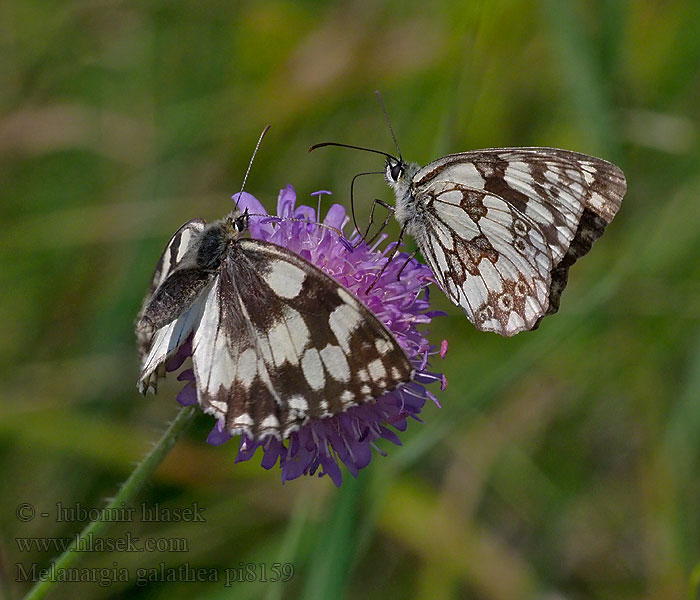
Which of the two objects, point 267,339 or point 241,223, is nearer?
point 267,339

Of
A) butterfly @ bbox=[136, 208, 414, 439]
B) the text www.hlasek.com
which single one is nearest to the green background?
the text www.hlasek.com

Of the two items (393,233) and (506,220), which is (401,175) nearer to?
(506,220)

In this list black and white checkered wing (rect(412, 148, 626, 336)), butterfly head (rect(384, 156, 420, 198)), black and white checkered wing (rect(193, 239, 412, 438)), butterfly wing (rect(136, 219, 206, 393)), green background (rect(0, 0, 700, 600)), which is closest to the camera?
black and white checkered wing (rect(193, 239, 412, 438))

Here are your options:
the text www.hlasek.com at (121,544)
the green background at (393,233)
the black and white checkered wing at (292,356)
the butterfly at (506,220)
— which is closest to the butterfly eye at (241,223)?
the black and white checkered wing at (292,356)

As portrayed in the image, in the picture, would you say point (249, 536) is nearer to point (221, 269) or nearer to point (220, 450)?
point (220, 450)

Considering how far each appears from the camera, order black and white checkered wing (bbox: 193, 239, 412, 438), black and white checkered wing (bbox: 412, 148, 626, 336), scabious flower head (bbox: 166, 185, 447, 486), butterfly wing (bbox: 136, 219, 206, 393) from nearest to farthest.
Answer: black and white checkered wing (bbox: 193, 239, 412, 438) < butterfly wing (bbox: 136, 219, 206, 393) < scabious flower head (bbox: 166, 185, 447, 486) < black and white checkered wing (bbox: 412, 148, 626, 336)

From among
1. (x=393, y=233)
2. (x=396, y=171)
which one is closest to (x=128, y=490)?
(x=396, y=171)

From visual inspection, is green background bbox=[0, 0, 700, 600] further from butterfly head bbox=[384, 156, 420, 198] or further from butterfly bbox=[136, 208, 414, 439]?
butterfly bbox=[136, 208, 414, 439]

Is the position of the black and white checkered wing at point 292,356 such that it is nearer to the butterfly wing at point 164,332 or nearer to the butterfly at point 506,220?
the butterfly wing at point 164,332
